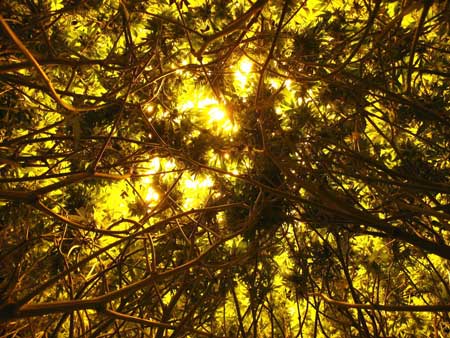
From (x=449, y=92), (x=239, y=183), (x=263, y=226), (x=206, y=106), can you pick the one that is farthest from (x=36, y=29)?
(x=449, y=92)

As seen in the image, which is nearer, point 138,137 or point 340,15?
point 340,15

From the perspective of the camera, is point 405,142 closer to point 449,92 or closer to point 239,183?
point 449,92

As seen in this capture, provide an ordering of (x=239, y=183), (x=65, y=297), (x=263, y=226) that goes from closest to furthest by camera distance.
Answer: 1. (x=263, y=226)
2. (x=239, y=183)
3. (x=65, y=297)

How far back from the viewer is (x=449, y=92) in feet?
5.55

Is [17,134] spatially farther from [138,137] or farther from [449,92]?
[449,92]

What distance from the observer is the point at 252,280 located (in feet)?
5.37

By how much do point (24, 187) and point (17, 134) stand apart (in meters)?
0.27

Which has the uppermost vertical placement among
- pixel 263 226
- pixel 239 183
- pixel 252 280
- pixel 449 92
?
pixel 449 92

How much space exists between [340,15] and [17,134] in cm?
165

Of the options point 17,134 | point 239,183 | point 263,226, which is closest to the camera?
point 263,226

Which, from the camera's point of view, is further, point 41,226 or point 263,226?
point 41,226

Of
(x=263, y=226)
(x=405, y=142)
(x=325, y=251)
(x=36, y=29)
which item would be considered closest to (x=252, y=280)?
(x=263, y=226)

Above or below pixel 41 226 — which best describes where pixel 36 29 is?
above

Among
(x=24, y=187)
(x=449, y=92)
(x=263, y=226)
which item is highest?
(x=449, y=92)
